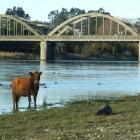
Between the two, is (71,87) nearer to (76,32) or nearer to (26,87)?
(26,87)

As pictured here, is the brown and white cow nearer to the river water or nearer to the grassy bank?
the river water

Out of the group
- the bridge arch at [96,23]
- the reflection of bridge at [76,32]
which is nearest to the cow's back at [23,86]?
the reflection of bridge at [76,32]

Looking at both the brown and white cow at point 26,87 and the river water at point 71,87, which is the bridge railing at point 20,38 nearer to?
the river water at point 71,87

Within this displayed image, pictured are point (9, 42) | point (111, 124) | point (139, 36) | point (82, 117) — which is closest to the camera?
point (111, 124)

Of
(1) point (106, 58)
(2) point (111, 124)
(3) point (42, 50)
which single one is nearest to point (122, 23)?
(1) point (106, 58)

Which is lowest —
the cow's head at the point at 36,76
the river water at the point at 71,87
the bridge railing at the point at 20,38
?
the river water at the point at 71,87

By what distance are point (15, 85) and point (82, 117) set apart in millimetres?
6806

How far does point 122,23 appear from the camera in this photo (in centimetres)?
18862

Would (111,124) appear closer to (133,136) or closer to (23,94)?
(133,136)

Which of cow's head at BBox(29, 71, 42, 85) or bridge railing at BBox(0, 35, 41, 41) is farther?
bridge railing at BBox(0, 35, 41, 41)

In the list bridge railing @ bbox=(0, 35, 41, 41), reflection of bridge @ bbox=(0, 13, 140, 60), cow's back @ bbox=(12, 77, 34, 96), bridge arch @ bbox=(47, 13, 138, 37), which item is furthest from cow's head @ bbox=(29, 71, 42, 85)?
bridge arch @ bbox=(47, 13, 138, 37)

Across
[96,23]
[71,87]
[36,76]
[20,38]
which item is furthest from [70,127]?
[96,23]

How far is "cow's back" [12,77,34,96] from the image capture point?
25031mm

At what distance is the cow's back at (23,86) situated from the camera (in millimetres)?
25031
